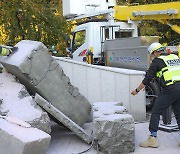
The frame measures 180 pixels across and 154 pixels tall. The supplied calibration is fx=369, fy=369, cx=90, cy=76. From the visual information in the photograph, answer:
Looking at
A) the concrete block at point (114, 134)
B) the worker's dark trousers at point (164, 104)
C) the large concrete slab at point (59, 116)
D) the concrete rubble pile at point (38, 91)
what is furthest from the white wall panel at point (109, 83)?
the concrete block at point (114, 134)

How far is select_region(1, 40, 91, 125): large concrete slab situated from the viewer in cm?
658

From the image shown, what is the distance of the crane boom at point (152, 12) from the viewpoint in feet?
36.0

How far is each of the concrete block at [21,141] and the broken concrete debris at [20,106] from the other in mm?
679

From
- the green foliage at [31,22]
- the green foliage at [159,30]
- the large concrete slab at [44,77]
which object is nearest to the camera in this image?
the large concrete slab at [44,77]

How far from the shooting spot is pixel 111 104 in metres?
7.28

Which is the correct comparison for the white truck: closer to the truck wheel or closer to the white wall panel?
the truck wheel

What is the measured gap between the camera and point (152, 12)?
11.5m

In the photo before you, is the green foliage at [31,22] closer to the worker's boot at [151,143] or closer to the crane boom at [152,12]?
the crane boom at [152,12]

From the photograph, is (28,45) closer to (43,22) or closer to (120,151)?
(120,151)

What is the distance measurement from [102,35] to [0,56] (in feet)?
16.1

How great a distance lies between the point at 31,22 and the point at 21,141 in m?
10.6

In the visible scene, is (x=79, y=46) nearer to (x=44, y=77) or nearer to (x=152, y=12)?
(x=152, y=12)

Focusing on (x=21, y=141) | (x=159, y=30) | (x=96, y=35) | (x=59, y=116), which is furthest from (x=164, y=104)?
(x=159, y=30)

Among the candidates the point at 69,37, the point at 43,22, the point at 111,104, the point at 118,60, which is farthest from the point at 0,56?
the point at 43,22
